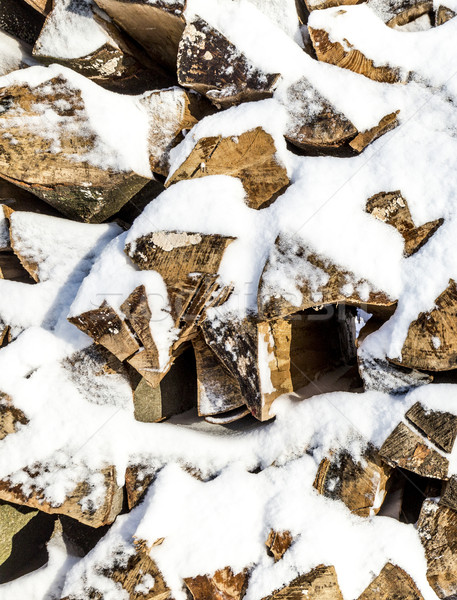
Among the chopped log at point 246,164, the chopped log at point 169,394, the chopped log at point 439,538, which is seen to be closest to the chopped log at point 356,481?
the chopped log at point 439,538

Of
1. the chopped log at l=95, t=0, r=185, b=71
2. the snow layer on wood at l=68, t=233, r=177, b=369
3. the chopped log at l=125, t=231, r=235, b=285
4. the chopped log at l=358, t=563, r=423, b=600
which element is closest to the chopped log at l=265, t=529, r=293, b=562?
the chopped log at l=358, t=563, r=423, b=600

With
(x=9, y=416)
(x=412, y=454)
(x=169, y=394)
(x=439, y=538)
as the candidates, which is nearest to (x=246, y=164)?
(x=169, y=394)

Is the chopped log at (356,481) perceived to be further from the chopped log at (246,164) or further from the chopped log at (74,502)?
the chopped log at (246,164)

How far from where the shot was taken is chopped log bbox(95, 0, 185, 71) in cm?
170

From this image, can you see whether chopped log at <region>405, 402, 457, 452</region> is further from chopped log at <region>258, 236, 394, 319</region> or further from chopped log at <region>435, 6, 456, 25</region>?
chopped log at <region>435, 6, 456, 25</region>

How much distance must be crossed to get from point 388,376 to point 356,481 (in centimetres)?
40

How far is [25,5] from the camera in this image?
212 cm

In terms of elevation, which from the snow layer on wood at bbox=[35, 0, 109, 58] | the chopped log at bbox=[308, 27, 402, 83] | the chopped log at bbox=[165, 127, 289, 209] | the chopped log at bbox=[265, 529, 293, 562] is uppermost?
the chopped log at bbox=[308, 27, 402, 83]

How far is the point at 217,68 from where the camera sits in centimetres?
175

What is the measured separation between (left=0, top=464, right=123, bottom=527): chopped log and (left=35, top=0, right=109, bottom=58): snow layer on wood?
1.75 metres

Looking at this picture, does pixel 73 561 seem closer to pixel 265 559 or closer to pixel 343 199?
pixel 265 559

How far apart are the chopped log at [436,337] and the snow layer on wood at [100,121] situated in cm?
124

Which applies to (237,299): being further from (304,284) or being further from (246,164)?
(246,164)

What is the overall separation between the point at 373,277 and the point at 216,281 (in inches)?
22.2
